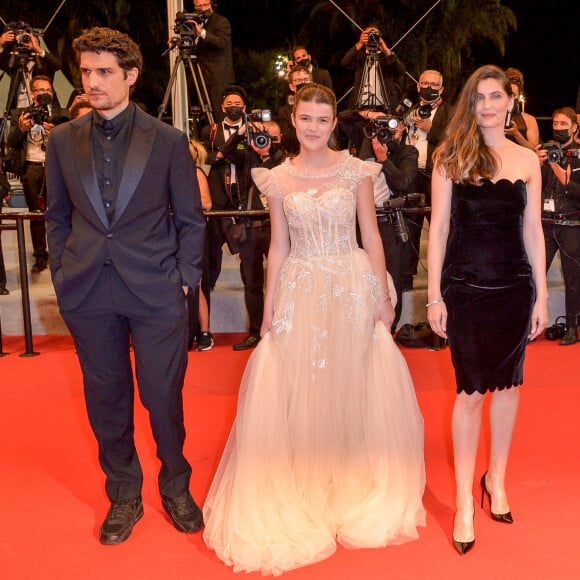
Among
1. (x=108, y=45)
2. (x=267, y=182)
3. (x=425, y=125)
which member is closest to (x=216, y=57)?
(x=425, y=125)

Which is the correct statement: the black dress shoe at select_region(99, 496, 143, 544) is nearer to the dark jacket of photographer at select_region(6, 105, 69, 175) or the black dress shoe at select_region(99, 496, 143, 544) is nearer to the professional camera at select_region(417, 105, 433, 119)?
the professional camera at select_region(417, 105, 433, 119)

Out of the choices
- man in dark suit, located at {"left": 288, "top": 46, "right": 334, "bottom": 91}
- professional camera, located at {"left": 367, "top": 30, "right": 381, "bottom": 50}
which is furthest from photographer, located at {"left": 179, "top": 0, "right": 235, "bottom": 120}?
professional camera, located at {"left": 367, "top": 30, "right": 381, "bottom": 50}

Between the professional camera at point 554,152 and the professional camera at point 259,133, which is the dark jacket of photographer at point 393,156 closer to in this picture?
the professional camera at point 259,133

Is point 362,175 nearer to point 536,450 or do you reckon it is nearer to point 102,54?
point 102,54

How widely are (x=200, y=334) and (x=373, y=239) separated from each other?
335 centimetres

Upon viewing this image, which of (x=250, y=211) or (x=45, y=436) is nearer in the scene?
(x=45, y=436)

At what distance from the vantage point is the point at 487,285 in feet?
10.1

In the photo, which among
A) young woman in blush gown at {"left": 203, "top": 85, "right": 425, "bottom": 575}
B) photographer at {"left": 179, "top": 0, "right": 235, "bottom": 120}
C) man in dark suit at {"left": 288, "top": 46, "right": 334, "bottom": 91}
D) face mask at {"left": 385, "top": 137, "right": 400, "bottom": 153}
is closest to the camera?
young woman in blush gown at {"left": 203, "top": 85, "right": 425, "bottom": 575}

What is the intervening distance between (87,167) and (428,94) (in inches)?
168

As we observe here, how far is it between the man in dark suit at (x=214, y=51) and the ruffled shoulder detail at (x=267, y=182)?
449cm

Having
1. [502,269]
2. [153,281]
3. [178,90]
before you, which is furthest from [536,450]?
[178,90]

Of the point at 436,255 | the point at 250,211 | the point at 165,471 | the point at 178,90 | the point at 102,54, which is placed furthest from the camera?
the point at 178,90

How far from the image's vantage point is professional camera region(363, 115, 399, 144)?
5.90 meters

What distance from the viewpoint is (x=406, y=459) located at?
3352mm
